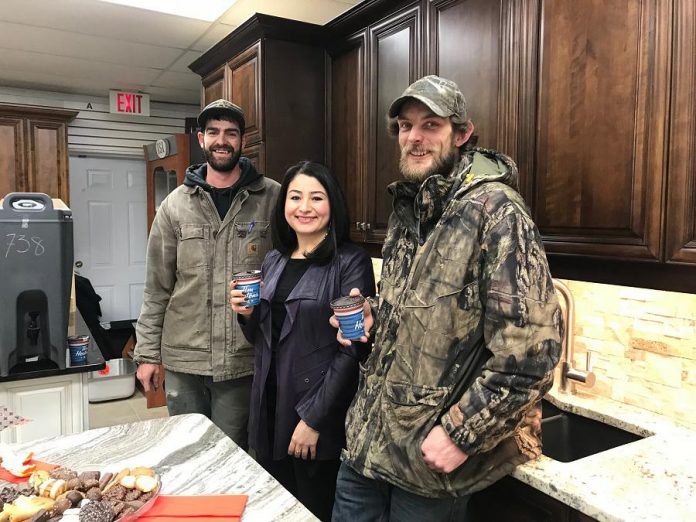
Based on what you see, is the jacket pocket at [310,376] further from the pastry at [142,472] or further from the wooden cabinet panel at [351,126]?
the wooden cabinet panel at [351,126]

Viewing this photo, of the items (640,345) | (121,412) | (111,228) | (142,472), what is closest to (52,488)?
(142,472)

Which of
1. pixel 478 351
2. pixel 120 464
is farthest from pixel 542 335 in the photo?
pixel 120 464

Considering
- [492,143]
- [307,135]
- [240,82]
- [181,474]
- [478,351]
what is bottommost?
[181,474]

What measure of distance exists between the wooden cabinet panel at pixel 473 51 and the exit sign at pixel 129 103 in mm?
3919

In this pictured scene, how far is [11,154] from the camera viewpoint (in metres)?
4.76

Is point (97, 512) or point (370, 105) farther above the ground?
point (370, 105)

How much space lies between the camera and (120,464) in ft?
4.41

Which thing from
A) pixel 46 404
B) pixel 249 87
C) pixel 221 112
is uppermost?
pixel 249 87

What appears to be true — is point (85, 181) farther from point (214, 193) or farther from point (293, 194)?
point (293, 194)

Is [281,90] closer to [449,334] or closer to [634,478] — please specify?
[449,334]

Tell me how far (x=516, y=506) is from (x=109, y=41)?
12.3 ft

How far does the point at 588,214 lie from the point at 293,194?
990mm

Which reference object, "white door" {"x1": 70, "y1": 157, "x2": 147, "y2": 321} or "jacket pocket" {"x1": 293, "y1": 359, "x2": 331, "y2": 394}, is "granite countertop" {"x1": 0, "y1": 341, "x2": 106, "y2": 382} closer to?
"jacket pocket" {"x1": 293, "y1": 359, "x2": 331, "y2": 394}

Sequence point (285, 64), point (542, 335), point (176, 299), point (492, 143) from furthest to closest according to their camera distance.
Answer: point (285, 64) < point (176, 299) < point (492, 143) < point (542, 335)
